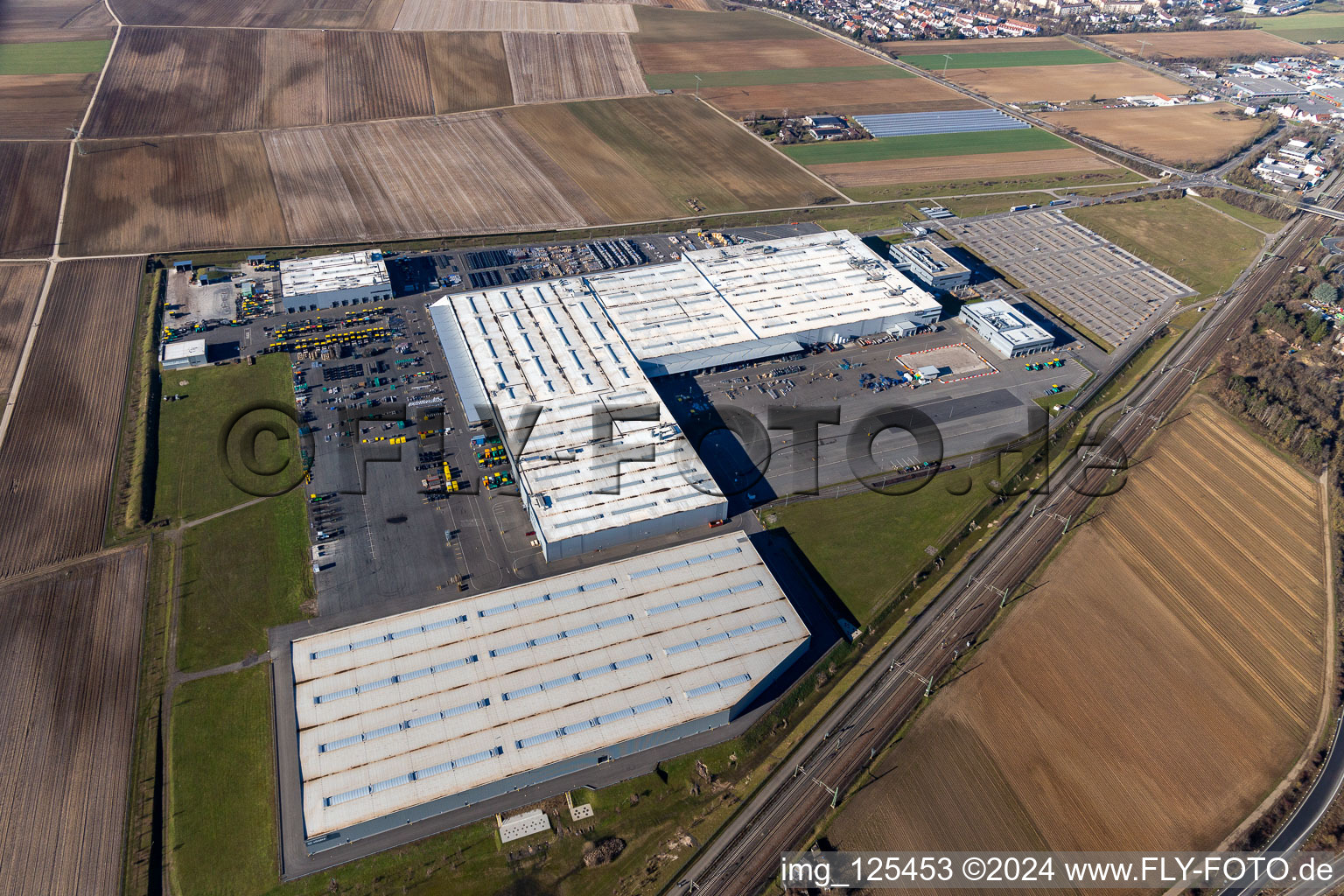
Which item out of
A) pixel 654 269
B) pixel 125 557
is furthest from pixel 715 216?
pixel 125 557

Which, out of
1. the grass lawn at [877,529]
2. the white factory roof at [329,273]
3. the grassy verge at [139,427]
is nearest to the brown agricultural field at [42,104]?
the grassy verge at [139,427]

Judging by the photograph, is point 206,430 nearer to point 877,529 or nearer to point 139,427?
point 139,427

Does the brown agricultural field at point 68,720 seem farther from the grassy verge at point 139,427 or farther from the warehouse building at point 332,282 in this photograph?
the warehouse building at point 332,282

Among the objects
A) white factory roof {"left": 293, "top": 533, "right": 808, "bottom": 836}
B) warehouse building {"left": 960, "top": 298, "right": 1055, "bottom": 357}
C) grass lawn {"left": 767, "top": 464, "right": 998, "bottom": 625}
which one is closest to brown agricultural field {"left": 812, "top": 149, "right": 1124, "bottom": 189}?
warehouse building {"left": 960, "top": 298, "right": 1055, "bottom": 357}

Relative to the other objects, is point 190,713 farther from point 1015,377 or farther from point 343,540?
point 1015,377

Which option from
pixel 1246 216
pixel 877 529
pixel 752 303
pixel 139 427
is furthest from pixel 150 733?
pixel 1246 216

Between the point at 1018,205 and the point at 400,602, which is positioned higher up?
the point at 1018,205
